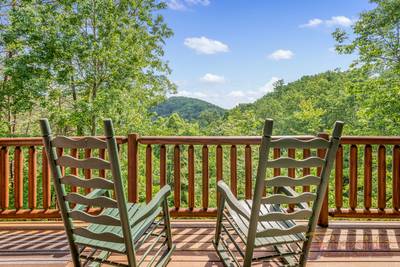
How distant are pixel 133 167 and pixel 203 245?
3.45 ft

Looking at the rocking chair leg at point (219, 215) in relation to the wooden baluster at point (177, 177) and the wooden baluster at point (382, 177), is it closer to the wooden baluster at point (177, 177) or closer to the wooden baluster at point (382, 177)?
the wooden baluster at point (177, 177)

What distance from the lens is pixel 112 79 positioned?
34.3ft

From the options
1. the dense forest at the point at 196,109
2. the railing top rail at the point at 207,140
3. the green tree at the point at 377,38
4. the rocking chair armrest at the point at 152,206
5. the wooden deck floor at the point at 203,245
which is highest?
the green tree at the point at 377,38

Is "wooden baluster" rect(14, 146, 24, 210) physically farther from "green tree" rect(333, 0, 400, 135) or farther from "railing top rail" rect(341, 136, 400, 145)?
"green tree" rect(333, 0, 400, 135)

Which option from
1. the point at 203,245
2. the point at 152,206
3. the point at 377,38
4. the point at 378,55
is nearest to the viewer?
the point at 152,206

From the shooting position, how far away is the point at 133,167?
10.2 ft

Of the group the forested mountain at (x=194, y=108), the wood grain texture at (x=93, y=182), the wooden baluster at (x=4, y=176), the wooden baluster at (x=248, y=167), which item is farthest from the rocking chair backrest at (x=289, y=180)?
the forested mountain at (x=194, y=108)

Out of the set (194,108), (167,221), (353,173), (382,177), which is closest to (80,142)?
(167,221)

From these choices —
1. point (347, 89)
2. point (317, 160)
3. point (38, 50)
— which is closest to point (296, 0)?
point (347, 89)

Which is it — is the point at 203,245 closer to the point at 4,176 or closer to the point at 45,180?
the point at 45,180

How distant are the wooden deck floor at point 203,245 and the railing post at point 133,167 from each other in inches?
21.5

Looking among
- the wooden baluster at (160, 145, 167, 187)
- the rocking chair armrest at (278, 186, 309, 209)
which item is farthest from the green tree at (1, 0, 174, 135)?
the rocking chair armrest at (278, 186, 309, 209)

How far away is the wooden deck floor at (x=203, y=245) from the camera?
8.07ft

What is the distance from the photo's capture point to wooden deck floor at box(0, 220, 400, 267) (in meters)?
2.46
